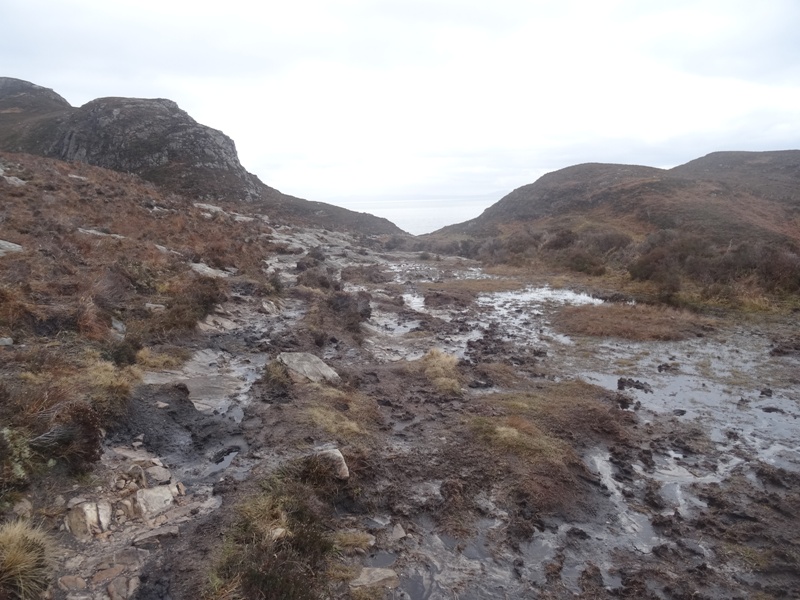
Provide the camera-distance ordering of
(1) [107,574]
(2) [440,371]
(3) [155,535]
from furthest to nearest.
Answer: (2) [440,371]
(3) [155,535]
(1) [107,574]

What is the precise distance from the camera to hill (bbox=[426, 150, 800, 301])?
24703 millimetres

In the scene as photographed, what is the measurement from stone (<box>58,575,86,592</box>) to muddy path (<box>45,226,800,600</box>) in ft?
0.15

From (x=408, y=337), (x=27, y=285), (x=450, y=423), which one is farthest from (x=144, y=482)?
(x=408, y=337)

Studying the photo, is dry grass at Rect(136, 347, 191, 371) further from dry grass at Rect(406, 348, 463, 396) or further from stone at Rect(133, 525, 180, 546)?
dry grass at Rect(406, 348, 463, 396)

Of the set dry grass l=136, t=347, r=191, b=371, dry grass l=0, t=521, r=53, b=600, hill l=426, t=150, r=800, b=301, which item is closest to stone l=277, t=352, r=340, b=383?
dry grass l=136, t=347, r=191, b=371

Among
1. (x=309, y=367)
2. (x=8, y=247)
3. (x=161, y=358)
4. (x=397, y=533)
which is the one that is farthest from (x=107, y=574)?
(x=8, y=247)

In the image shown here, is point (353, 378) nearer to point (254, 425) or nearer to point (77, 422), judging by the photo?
point (254, 425)

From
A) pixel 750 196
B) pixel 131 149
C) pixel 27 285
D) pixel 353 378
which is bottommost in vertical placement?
pixel 353 378

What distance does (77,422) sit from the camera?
6461 millimetres

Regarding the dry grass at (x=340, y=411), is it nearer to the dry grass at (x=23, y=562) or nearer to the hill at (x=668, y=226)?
the dry grass at (x=23, y=562)

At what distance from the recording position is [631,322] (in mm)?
19125

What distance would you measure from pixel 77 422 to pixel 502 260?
37.8 metres

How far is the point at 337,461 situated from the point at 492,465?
287cm

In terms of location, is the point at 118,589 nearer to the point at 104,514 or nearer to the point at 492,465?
the point at 104,514
